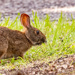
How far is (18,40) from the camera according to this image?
17.4ft

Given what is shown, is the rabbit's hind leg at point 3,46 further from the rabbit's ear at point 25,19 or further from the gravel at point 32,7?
the gravel at point 32,7

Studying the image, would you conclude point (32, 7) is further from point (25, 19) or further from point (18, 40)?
point (18, 40)

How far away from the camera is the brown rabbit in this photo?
195 inches

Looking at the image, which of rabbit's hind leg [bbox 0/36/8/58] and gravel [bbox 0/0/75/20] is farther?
gravel [bbox 0/0/75/20]

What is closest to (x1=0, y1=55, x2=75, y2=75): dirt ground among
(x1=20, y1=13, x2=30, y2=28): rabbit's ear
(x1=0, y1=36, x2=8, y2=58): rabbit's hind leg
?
(x1=0, y1=36, x2=8, y2=58): rabbit's hind leg

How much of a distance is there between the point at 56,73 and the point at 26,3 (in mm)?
8878

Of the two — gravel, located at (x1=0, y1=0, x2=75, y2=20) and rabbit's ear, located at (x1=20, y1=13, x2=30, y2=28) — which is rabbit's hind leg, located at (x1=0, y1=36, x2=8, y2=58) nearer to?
rabbit's ear, located at (x1=20, y1=13, x2=30, y2=28)

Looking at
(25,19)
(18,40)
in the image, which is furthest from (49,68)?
(25,19)

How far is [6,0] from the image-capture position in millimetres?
13273

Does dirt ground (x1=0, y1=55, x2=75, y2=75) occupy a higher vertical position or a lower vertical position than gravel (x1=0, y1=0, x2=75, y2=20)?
lower

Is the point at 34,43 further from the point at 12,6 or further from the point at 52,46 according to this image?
the point at 12,6

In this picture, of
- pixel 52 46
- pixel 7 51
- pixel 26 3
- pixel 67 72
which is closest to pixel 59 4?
pixel 26 3

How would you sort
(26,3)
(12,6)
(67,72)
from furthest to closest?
1. (26,3)
2. (12,6)
3. (67,72)

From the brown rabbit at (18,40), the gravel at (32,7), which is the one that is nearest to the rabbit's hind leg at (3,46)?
the brown rabbit at (18,40)
